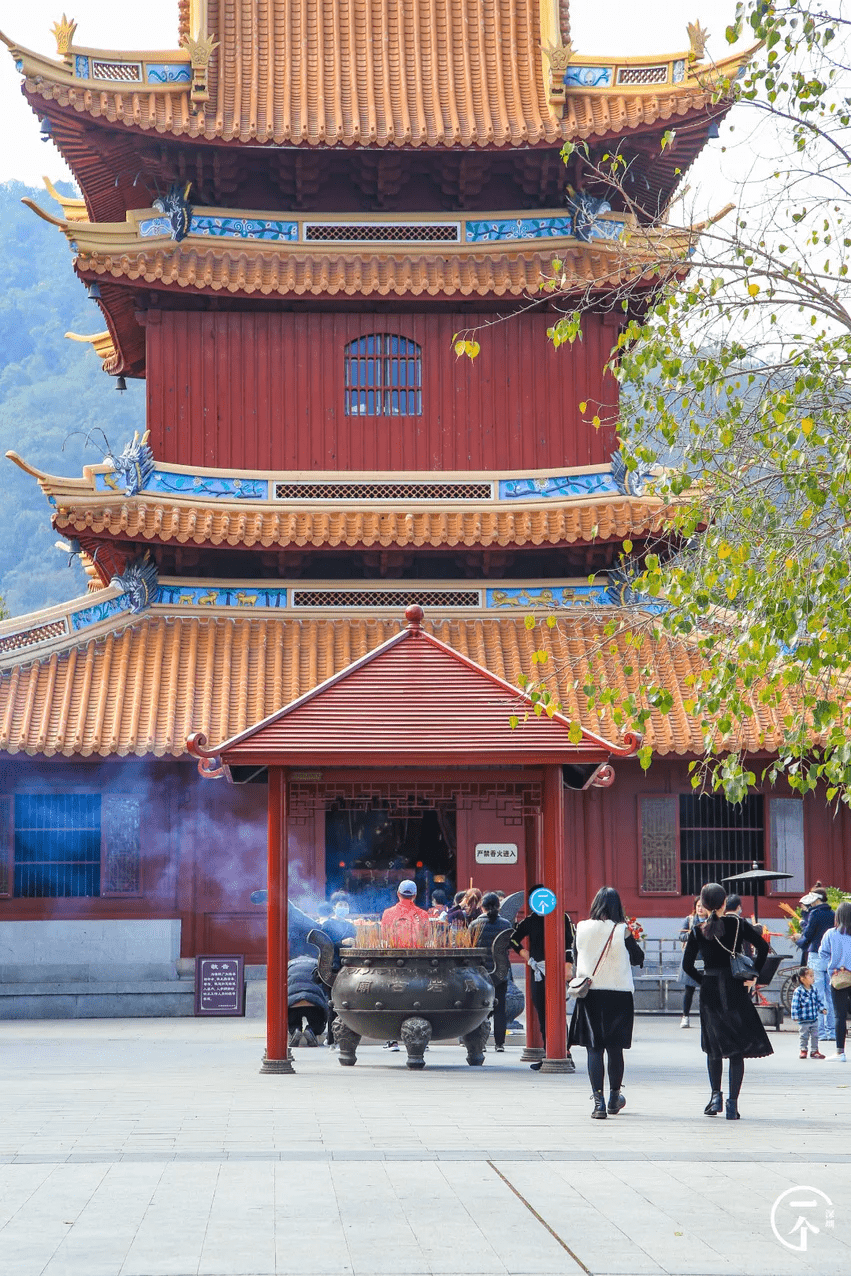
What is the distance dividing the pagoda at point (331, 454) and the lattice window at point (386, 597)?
0.05 meters

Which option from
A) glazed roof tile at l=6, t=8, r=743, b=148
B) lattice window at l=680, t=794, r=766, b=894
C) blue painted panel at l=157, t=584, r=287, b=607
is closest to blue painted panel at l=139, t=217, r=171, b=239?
glazed roof tile at l=6, t=8, r=743, b=148

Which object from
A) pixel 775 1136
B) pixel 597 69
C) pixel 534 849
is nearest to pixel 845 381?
pixel 775 1136

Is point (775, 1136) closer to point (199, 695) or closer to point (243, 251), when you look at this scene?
point (199, 695)

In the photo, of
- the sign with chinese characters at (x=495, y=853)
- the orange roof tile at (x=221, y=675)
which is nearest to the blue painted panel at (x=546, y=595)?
the orange roof tile at (x=221, y=675)

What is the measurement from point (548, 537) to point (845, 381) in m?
13.8

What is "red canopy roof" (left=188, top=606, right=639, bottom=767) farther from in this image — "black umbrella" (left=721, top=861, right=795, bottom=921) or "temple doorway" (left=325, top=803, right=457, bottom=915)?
"temple doorway" (left=325, top=803, right=457, bottom=915)

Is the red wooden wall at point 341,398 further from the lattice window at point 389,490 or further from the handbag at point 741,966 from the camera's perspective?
the handbag at point 741,966

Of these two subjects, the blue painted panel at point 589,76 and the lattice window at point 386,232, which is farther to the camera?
the blue painted panel at point 589,76

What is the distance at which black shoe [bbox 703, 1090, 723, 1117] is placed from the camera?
11.5 meters

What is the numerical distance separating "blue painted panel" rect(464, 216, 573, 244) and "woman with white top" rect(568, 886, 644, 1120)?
15625mm

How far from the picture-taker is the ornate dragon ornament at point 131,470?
2344cm

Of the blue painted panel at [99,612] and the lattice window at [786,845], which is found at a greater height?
the blue painted panel at [99,612]

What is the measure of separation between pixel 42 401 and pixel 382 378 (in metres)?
94.5

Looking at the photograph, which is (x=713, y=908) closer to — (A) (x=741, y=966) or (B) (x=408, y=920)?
(A) (x=741, y=966)
